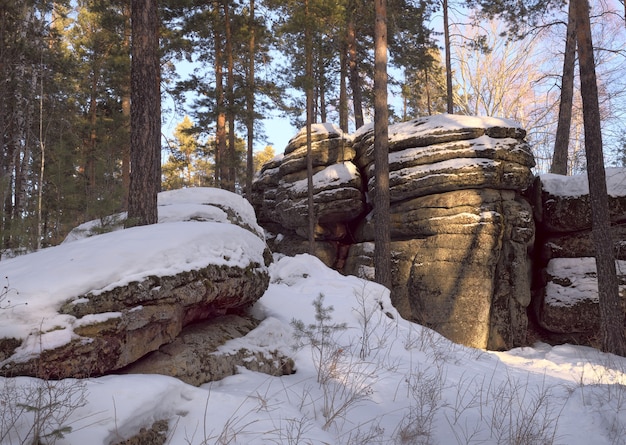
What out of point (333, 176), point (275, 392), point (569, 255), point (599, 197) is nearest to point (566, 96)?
point (569, 255)

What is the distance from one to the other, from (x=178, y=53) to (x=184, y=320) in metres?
13.6

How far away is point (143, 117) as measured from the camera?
280 inches

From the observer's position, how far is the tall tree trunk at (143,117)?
7094mm

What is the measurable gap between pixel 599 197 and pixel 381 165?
4.80 meters

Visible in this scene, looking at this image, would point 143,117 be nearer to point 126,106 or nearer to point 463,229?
point 463,229

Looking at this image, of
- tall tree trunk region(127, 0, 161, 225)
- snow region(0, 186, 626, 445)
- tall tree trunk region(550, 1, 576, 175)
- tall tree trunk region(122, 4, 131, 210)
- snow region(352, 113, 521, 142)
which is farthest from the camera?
tall tree trunk region(550, 1, 576, 175)

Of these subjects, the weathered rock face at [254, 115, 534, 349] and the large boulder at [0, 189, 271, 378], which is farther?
the weathered rock face at [254, 115, 534, 349]

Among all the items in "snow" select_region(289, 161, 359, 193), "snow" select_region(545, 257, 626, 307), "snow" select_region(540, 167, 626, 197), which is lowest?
"snow" select_region(545, 257, 626, 307)

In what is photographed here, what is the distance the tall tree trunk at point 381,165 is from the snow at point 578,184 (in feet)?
19.3

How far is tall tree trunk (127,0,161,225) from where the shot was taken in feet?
23.3

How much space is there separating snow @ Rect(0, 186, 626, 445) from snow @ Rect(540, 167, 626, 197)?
874 centimetres

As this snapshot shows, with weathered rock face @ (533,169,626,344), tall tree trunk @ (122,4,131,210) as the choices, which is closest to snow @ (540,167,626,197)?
weathered rock face @ (533,169,626,344)

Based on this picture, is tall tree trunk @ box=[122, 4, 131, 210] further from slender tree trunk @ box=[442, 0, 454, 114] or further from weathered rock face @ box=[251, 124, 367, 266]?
slender tree trunk @ box=[442, 0, 454, 114]

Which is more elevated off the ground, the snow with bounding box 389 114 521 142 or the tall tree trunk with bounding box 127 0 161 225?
the snow with bounding box 389 114 521 142
